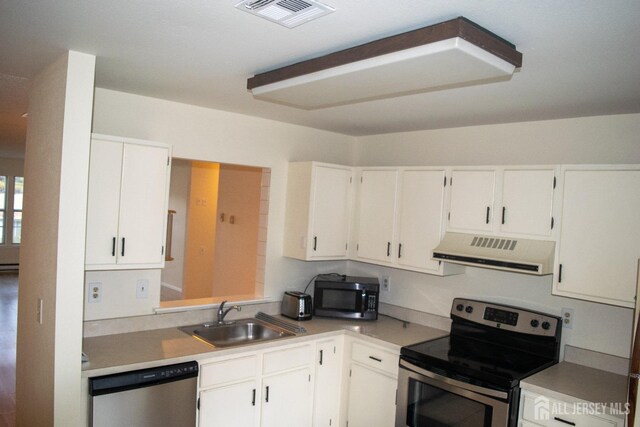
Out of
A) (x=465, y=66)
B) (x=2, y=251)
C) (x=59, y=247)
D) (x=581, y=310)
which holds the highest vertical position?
(x=465, y=66)

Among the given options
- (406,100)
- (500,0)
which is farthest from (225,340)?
(500,0)

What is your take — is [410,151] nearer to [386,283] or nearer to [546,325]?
[386,283]

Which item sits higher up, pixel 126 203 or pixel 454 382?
pixel 126 203

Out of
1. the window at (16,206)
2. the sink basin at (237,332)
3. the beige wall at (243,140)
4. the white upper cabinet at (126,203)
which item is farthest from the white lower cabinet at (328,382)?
the window at (16,206)

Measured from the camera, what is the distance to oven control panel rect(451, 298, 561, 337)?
3.07 meters

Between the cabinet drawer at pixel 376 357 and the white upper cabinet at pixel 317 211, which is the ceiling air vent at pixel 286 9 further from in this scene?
the cabinet drawer at pixel 376 357

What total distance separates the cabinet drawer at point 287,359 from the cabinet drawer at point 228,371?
10 cm

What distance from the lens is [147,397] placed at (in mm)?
2564

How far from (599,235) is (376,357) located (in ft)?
5.40

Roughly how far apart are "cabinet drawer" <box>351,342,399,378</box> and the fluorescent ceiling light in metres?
1.83

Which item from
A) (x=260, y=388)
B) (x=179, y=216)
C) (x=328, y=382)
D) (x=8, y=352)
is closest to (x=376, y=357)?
(x=328, y=382)

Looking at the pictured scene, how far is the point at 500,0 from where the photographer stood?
1.47 metres

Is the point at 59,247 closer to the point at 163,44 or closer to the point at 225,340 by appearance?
the point at 163,44

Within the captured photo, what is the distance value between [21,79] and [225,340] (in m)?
2.17
